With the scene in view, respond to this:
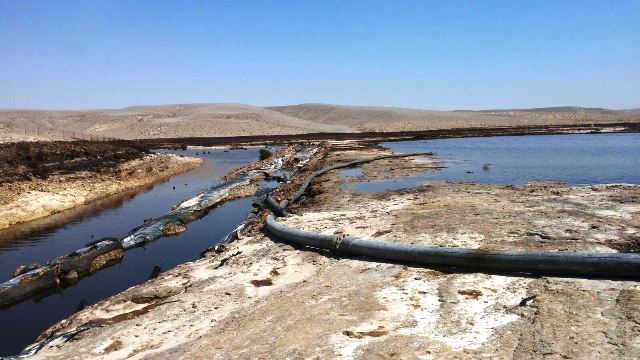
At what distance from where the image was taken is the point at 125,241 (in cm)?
1286

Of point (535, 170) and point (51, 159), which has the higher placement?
point (51, 159)

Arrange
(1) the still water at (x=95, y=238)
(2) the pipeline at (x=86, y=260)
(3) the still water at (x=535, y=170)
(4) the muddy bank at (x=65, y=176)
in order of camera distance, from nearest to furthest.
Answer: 1. (1) the still water at (x=95, y=238)
2. (2) the pipeline at (x=86, y=260)
3. (4) the muddy bank at (x=65, y=176)
4. (3) the still water at (x=535, y=170)

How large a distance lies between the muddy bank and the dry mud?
35.8 ft

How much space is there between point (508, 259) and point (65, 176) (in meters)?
20.9

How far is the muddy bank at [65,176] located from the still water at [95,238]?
867mm

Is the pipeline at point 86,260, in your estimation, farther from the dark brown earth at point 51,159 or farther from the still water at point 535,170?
the dark brown earth at point 51,159

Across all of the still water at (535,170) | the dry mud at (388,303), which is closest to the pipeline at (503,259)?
the dry mud at (388,303)

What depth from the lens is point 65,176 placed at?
71.9 feet

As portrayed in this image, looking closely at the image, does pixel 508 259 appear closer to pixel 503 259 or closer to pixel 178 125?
pixel 503 259

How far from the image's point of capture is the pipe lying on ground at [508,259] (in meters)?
6.55

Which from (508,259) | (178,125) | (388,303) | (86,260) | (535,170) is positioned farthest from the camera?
(178,125)

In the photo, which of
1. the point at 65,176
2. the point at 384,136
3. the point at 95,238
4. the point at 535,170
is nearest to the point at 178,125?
the point at 384,136

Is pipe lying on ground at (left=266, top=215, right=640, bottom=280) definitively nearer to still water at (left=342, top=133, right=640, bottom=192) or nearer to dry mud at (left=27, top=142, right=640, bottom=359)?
dry mud at (left=27, top=142, right=640, bottom=359)

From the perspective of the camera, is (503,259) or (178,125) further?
(178,125)
